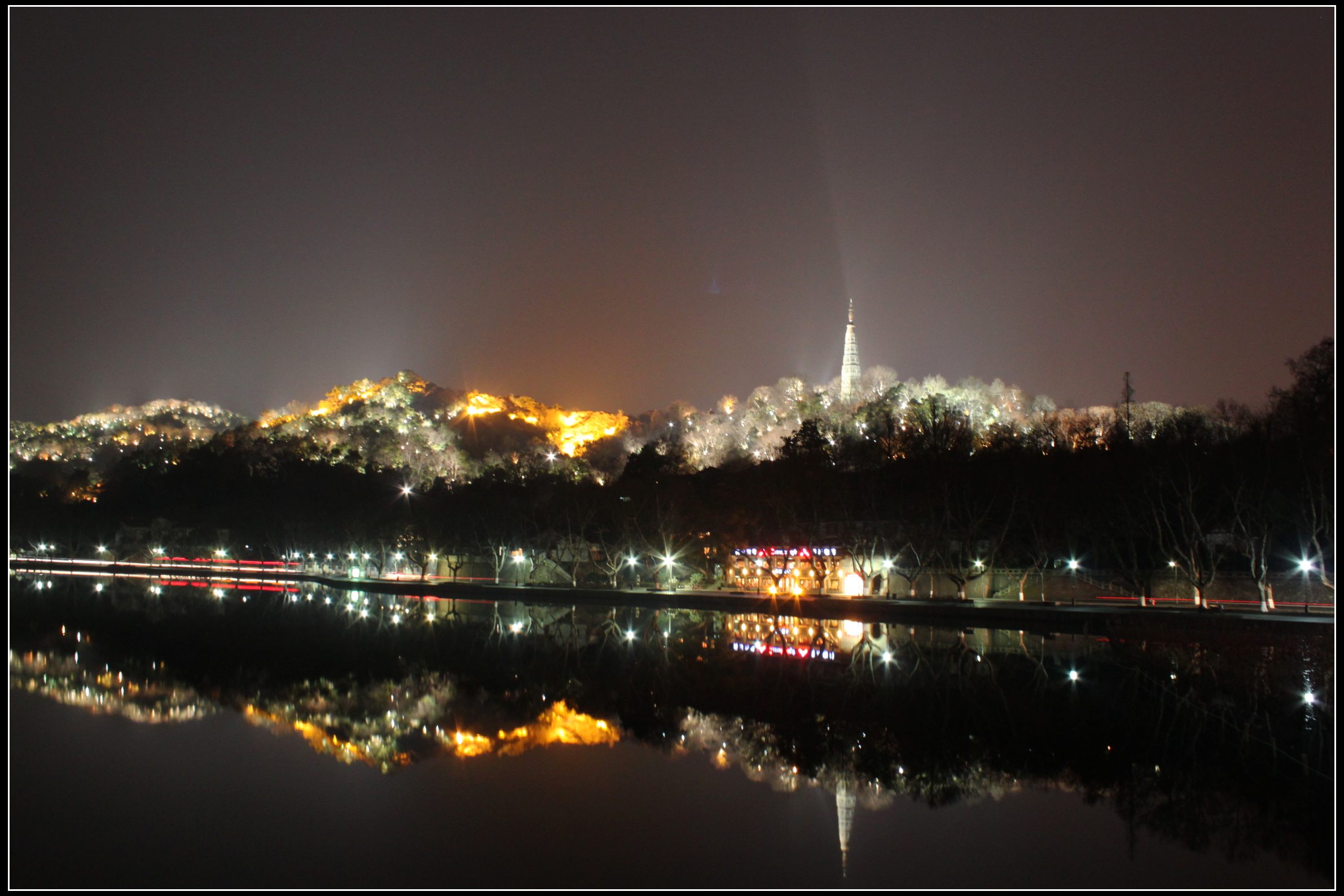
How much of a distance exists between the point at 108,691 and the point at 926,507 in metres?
30.1

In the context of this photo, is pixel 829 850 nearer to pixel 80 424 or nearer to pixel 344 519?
pixel 344 519

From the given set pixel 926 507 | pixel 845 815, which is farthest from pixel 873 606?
pixel 845 815

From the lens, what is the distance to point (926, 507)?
40031mm

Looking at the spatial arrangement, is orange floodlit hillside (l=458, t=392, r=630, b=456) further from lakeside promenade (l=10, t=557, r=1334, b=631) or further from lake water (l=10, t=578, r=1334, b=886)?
lake water (l=10, t=578, r=1334, b=886)

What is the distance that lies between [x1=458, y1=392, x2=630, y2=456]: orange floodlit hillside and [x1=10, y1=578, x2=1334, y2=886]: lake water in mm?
131386

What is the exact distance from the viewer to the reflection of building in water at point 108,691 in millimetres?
17469

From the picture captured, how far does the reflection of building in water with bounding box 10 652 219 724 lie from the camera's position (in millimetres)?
17469

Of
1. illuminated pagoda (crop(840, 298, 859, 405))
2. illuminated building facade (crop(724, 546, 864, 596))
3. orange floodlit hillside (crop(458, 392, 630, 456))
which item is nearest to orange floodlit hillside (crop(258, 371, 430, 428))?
orange floodlit hillside (crop(458, 392, 630, 456))

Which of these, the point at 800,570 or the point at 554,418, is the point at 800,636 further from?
the point at 554,418

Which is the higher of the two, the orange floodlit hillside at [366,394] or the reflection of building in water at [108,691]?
the orange floodlit hillside at [366,394]

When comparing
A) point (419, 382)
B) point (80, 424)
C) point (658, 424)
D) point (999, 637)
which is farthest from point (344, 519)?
point (80, 424)

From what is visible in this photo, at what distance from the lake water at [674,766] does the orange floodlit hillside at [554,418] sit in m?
131

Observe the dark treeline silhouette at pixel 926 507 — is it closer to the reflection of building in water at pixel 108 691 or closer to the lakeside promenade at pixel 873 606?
the lakeside promenade at pixel 873 606

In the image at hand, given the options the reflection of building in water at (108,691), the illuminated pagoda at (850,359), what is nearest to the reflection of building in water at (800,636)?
the reflection of building in water at (108,691)
